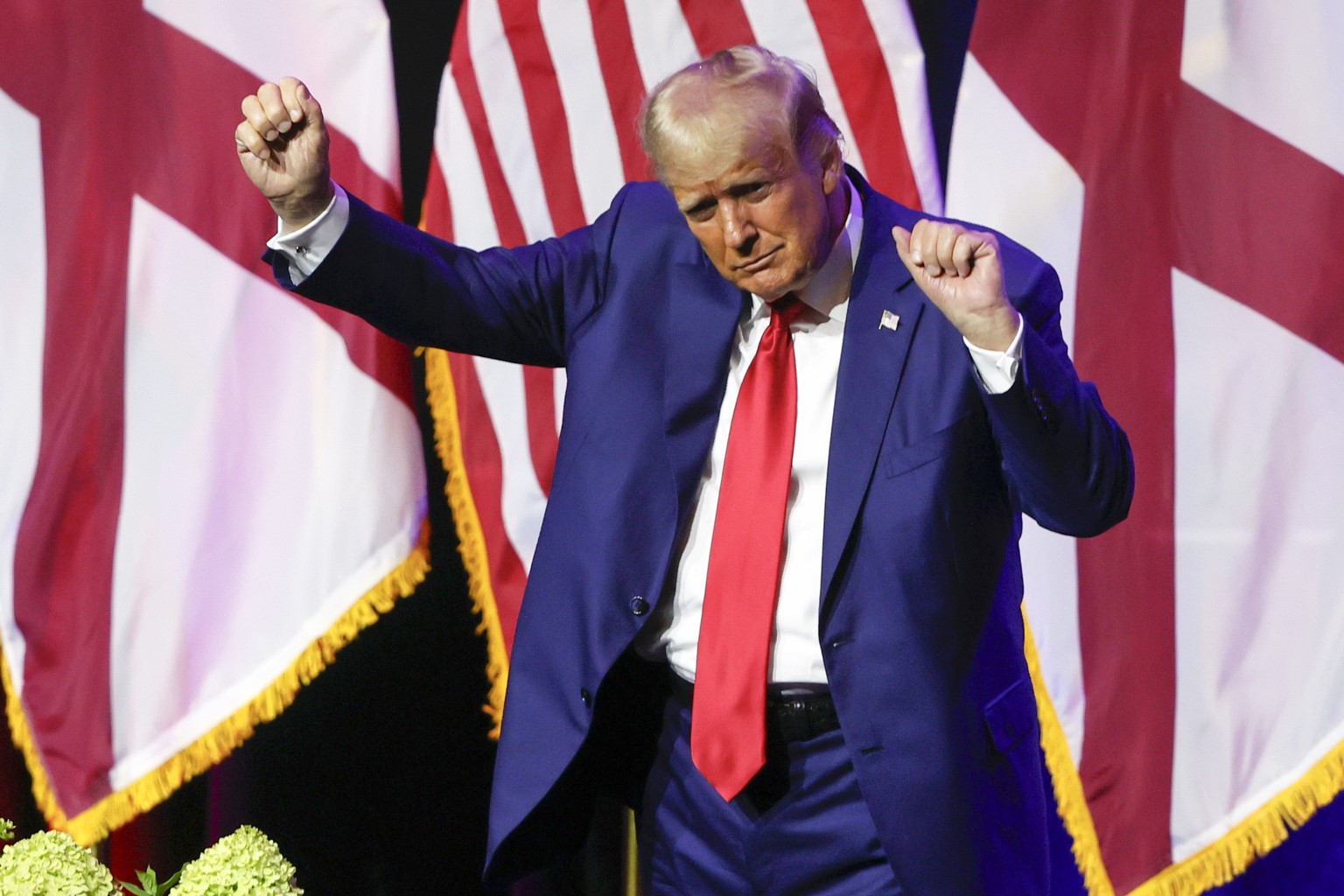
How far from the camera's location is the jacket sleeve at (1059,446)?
125 cm

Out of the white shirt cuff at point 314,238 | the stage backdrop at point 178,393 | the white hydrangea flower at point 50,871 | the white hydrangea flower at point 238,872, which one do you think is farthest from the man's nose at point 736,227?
the stage backdrop at point 178,393

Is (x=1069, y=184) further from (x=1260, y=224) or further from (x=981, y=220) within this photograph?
(x=1260, y=224)

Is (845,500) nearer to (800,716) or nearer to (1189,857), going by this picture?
(800,716)

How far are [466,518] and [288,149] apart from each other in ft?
3.56

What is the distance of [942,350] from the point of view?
1.41 meters

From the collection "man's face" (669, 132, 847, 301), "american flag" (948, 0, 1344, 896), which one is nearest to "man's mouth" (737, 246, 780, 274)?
"man's face" (669, 132, 847, 301)

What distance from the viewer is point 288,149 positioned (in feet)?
4.48

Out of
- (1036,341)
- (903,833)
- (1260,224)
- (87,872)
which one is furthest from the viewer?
(1260,224)

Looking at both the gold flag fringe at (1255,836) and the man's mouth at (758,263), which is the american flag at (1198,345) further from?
the man's mouth at (758,263)

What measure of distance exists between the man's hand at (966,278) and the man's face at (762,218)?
16 centimetres

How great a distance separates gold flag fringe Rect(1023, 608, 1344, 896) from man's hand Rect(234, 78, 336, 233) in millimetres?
1432

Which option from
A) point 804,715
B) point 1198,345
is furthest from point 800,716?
point 1198,345

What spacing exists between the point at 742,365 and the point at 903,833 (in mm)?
531

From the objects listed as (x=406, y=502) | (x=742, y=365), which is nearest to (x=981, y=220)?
(x=742, y=365)
